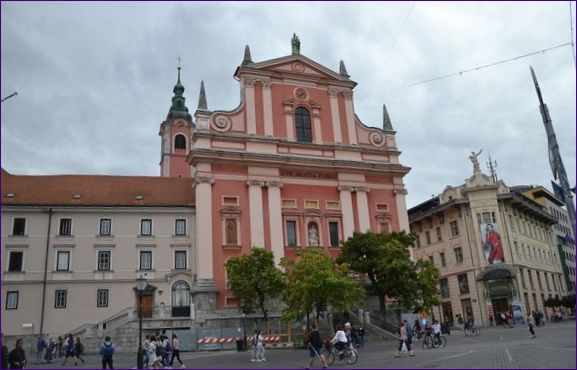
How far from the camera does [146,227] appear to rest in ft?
128

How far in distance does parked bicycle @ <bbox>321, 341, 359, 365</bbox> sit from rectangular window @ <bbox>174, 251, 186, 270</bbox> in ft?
68.4

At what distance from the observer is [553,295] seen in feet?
191

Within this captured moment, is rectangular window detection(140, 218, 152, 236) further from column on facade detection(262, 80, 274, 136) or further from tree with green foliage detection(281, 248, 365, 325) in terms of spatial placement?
tree with green foliage detection(281, 248, 365, 325)

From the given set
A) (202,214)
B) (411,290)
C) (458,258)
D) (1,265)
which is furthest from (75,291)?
(458,258)

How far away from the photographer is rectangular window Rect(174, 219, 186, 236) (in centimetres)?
3932

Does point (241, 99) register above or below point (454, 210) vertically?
above

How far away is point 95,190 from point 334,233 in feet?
62.4

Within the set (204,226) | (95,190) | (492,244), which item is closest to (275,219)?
(204,226)

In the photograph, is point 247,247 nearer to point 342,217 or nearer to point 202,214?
point 202,214

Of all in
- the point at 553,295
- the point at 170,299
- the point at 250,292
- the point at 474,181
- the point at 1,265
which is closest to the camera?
the point at 250,292

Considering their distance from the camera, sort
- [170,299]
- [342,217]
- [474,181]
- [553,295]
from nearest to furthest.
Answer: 1. [170,299]
2. [342,217]
3. [474,181]
4. [553,295]

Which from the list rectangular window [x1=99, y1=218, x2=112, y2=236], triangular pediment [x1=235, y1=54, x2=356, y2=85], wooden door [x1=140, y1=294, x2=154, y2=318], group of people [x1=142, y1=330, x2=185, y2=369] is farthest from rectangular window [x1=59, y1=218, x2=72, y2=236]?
group of people [x1=142, y1=330, x2=185, y2=369]

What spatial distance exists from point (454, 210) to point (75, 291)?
3697 cm

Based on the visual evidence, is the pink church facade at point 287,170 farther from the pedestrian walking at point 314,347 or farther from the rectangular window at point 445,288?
the pedestrian walking at point 314,347
